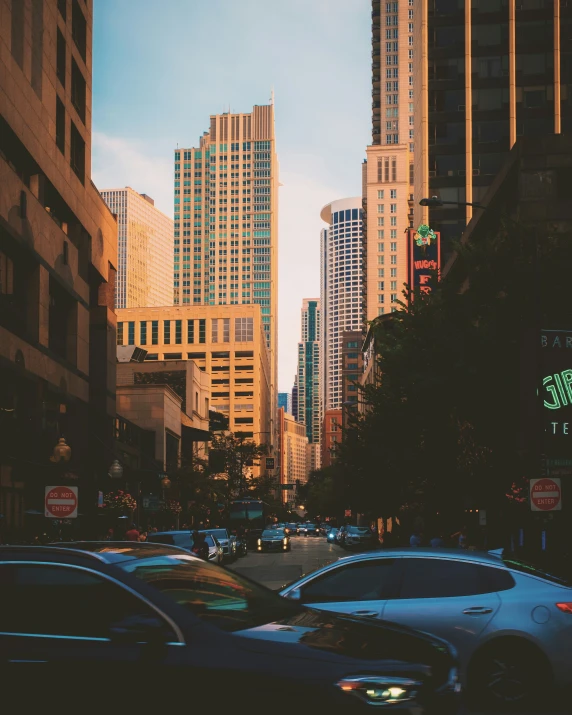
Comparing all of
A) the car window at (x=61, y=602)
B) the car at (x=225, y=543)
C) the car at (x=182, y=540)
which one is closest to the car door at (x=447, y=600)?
the car window at (x=61, y=602)

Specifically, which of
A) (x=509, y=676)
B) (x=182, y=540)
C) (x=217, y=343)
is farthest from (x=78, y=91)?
(x=217, y=343)

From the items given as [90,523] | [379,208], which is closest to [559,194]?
[90,523]

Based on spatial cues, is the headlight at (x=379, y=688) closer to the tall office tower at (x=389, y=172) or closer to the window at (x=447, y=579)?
the window at (x=447, y=579)

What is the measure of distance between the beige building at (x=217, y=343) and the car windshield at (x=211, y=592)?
167486 millimetres

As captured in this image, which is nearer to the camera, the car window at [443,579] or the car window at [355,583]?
the car window at [443,579]

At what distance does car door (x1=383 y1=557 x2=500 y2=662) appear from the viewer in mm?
8570

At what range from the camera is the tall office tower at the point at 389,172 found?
465 ft

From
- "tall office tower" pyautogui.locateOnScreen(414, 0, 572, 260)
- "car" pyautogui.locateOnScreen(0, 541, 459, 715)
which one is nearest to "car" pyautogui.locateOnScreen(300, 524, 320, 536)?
"tall office tower" pyautogui.locateOnScreen(414, 0, 572, 260)

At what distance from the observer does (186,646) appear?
17.2 ft

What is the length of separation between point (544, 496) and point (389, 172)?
133m

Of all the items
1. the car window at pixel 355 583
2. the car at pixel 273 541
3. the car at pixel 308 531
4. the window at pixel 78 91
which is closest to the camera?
the car window at pixel 355 583

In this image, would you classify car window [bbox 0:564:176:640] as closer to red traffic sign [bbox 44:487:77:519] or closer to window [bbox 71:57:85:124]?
red traffic sign [bbox 44:487:77:519]

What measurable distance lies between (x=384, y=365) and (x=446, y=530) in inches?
366

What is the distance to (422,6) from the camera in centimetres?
7575
